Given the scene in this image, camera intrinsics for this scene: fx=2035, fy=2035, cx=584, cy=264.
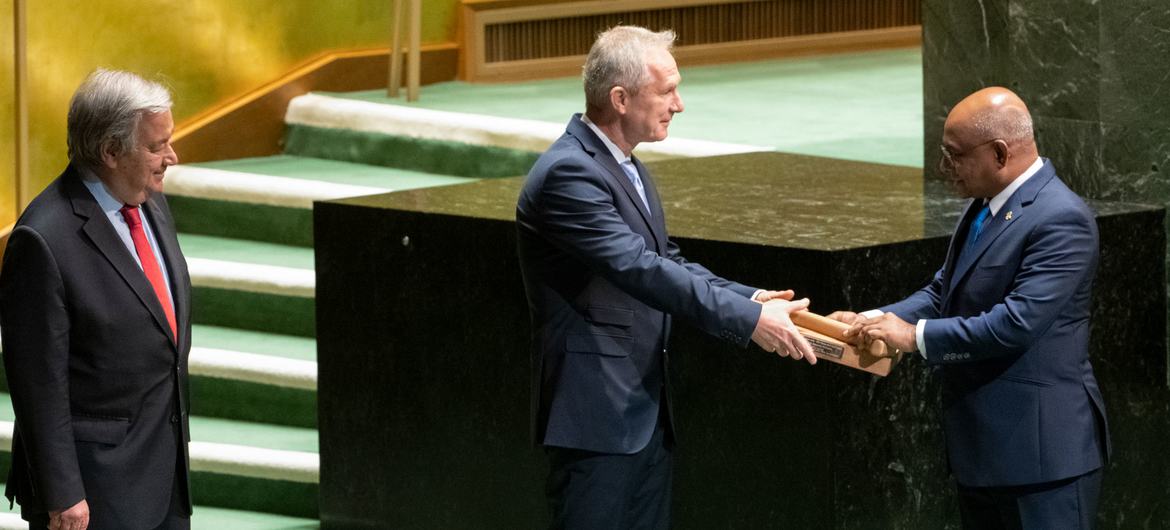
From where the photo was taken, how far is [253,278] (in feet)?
21.1

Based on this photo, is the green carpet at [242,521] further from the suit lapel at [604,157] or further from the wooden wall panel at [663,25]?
the wooden wall panel at [663,25]

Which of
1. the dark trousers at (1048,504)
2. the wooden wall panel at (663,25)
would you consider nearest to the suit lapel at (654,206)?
the dark trousers at (1048,504)

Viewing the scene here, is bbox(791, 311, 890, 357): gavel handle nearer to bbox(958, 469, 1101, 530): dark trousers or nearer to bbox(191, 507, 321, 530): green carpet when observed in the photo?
bbox(958, 469, 1101, 530): dark trousers

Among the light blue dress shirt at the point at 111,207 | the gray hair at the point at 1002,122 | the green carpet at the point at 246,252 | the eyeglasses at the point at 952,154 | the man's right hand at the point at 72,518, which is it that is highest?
the gray hair at the point at 1002,122

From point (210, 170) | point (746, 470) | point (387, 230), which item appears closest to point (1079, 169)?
point (746, 470)

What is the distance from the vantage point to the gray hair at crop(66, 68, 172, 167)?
3492 millimetres

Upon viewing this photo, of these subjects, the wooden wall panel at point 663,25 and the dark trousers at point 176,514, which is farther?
the wooden wall panel at point 663,25

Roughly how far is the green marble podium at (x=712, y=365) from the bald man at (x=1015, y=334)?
504 mm

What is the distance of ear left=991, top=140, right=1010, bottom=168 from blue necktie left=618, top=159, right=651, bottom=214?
0.69 m

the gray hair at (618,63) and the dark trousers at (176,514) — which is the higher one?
the gray hair at (618,63)

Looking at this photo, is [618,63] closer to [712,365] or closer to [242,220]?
[712,365]

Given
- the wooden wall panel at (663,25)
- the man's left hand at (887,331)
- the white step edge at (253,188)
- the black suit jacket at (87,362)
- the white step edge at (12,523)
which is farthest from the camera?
the wooden wall panel at (663,25)

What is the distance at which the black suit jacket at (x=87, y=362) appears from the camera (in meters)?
3.47

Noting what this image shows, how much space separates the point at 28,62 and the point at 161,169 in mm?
3717
